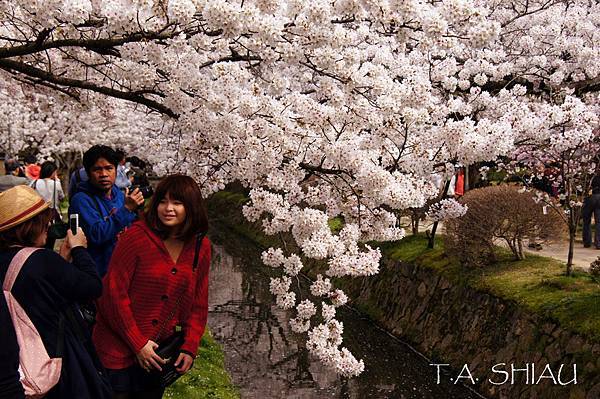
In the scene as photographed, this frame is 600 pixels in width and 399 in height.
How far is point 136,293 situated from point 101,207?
128 centimetres

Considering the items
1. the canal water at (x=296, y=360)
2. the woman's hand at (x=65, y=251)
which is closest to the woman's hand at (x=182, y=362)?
the woman's hand at (x=65, y=251)

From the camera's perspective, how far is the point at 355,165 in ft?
20.8

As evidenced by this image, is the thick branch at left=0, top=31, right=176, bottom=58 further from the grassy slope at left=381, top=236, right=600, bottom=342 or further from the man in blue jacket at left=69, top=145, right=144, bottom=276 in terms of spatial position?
the grassy slope at left=381, top=236, right=600, bottom=342

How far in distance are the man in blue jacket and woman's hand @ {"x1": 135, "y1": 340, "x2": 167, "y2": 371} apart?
48.5 inches

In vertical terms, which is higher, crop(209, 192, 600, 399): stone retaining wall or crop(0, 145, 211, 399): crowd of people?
crop(0, 145, 211, 399): crowd of people

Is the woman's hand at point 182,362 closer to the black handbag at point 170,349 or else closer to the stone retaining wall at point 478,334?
the black handbag at point 170,349

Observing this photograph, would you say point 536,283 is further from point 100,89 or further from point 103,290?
point 103,290

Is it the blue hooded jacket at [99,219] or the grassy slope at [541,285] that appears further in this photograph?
the grassy slope at [541,285]

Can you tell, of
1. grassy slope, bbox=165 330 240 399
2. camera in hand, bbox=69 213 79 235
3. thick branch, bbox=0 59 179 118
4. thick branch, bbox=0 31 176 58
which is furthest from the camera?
grassy slope, bbox=165 330 240 399

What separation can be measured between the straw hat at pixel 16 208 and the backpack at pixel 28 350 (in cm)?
17

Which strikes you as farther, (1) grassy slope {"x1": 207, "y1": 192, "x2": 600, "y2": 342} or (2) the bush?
(2) the bush

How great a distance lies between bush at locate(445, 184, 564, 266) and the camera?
11.8 m

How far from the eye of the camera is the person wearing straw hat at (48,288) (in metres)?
3.25

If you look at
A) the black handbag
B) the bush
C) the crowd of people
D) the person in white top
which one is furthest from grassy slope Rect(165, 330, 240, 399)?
the bush
